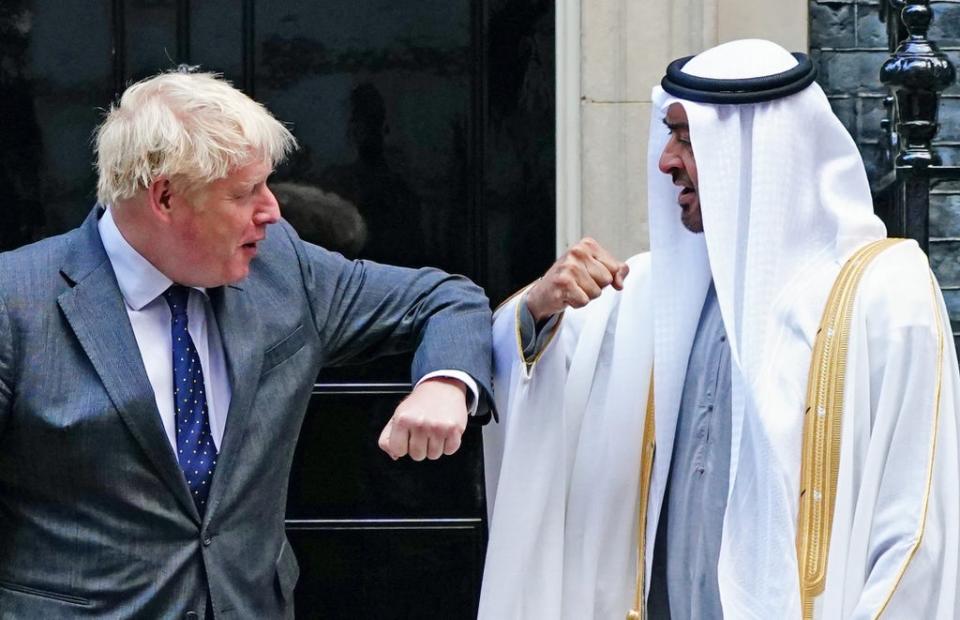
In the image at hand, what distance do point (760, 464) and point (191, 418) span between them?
1.01 meters

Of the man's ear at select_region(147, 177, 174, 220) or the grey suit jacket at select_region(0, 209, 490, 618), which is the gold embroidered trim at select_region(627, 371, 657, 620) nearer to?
the grey suit jacket at select_region(0, 209, 490, 618)

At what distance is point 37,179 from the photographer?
4.42 metres

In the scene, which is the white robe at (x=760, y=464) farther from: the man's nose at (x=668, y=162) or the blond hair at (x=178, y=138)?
the blond hair at (x=178, y=138)

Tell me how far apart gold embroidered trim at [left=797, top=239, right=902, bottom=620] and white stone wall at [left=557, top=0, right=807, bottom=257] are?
1.52m

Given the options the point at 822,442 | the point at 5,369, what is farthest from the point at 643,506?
the point at 5,369

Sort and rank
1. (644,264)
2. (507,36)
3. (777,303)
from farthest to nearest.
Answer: (507,36)
(644,264)
(777,303)

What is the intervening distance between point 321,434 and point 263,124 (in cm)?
184

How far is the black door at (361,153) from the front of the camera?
441 centimetres

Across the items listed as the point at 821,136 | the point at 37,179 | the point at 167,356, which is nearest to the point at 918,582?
the point at 821,136

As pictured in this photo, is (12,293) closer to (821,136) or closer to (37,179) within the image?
(821,136)

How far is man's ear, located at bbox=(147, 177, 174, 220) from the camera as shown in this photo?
2.72 meters

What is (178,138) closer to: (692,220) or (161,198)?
(161,198)

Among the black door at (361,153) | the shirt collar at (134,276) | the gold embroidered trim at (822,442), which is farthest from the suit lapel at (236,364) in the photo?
the black door at (361,153)

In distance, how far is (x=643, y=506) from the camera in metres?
3.05
